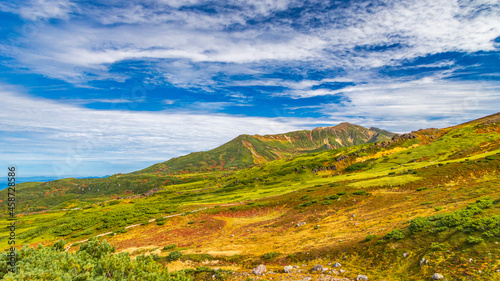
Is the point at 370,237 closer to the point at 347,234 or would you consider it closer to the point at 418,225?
the point at 347,234

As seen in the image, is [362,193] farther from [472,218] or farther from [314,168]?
[314,168]

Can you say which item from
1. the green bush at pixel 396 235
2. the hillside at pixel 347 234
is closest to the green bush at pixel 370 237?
the hillside at pixel 347 234

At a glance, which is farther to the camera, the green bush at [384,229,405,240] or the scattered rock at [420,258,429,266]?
the green bush at [384,229,405,240]

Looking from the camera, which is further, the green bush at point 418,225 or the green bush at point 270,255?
the green bush at point 270,255

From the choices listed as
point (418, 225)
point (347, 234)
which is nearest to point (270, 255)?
point (347, 234)

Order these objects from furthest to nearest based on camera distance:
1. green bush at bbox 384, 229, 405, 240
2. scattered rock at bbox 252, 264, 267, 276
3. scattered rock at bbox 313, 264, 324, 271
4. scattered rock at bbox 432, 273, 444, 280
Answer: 1. scattered rock at bbox 252, 264, 267, 276
2. green bush at bbox 384, 229, 405, 240
3. scattered rock at bbox 313, 264, 324, 271
4. scattered rock at bbox 432, 273, 444, 280

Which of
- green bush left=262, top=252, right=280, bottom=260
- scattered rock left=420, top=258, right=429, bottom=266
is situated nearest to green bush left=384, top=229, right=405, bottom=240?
scattered rock left=420, top=258, right=429, bottom=266

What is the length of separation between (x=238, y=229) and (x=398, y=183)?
32.8m

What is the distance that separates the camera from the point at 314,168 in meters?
112

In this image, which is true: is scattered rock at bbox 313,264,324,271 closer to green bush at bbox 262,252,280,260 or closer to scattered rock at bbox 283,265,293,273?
scattered rock at bbox 283,265,293,273

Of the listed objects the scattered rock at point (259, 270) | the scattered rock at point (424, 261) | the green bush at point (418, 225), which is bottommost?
the scattered rock at point (259, 270)

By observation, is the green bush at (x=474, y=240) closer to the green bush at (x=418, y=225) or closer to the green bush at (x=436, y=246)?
the green bush at (x=436, y=246)

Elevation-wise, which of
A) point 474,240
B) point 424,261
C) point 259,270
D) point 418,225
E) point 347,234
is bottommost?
point 259,270

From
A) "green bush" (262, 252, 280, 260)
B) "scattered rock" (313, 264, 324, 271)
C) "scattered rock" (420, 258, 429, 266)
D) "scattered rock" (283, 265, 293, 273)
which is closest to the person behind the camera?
"scattered rock" (420, 258, 429, 266)
